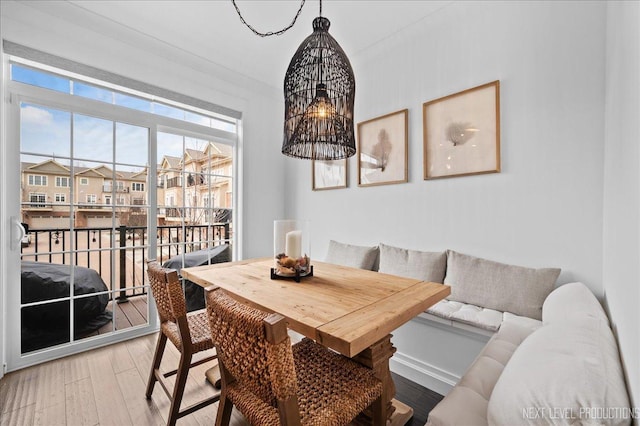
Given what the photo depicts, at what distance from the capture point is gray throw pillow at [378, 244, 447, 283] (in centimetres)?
221

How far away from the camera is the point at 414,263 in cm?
230

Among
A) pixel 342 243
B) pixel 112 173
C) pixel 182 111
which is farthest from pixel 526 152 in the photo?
pixel 112 173

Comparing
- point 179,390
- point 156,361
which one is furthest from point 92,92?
point 179,390

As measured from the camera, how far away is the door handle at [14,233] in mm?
2072

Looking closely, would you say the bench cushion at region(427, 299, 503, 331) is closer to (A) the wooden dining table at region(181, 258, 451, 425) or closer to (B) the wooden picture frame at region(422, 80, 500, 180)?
(A) the wooden dining table at region(181, 258, 451, 425)

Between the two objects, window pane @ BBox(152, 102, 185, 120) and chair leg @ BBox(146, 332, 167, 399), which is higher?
window pane @ BBox(152, 102, 185, 120)

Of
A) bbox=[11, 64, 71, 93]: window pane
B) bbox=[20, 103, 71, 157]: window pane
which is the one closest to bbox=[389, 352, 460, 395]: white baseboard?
bbox=[20, 103, 71, 157]: window pane

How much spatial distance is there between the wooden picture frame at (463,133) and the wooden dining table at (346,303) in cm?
118

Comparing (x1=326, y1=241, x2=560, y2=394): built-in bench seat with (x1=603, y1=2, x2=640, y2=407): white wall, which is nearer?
(x1=603, y1=2, x2=640, y2=407): white wall

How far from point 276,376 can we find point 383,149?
2.40 meters

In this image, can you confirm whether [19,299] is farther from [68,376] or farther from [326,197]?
[326,197]

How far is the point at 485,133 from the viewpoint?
212cm

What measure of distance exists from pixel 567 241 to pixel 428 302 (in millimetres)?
1252

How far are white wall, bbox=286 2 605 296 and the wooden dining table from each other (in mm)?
967
